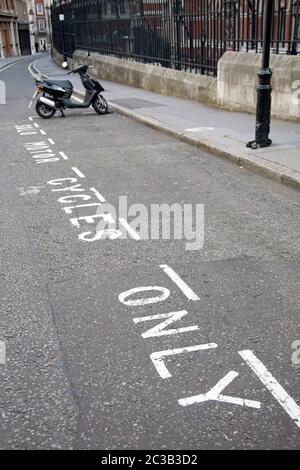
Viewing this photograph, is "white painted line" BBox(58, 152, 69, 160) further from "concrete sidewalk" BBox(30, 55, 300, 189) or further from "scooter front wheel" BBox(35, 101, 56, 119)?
"scooter front wheel" BBox(35, 101, 56, 119)

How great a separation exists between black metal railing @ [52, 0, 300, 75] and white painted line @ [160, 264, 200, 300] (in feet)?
26.1

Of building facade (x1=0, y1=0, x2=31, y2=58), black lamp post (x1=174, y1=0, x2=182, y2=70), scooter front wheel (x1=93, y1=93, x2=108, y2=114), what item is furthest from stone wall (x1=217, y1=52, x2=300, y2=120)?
building facade (x1=0, y1=0, x2=31, y2=58)

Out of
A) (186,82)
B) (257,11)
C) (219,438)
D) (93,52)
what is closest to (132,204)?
(219,438)

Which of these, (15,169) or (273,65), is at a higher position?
(273,65)

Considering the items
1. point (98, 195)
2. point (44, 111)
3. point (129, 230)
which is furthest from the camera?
point (44, 111)

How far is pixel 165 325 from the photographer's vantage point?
3924 millimetres

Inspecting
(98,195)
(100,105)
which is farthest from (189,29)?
(98,195)

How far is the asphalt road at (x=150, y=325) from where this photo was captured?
2.93 metres

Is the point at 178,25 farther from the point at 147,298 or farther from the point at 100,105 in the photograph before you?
the point at 147,298

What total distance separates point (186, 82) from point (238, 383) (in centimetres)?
1367

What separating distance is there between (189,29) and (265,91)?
748 centimetres

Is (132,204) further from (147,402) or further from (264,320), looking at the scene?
(147,402)

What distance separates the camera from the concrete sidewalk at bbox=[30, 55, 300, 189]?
816 centimetres
